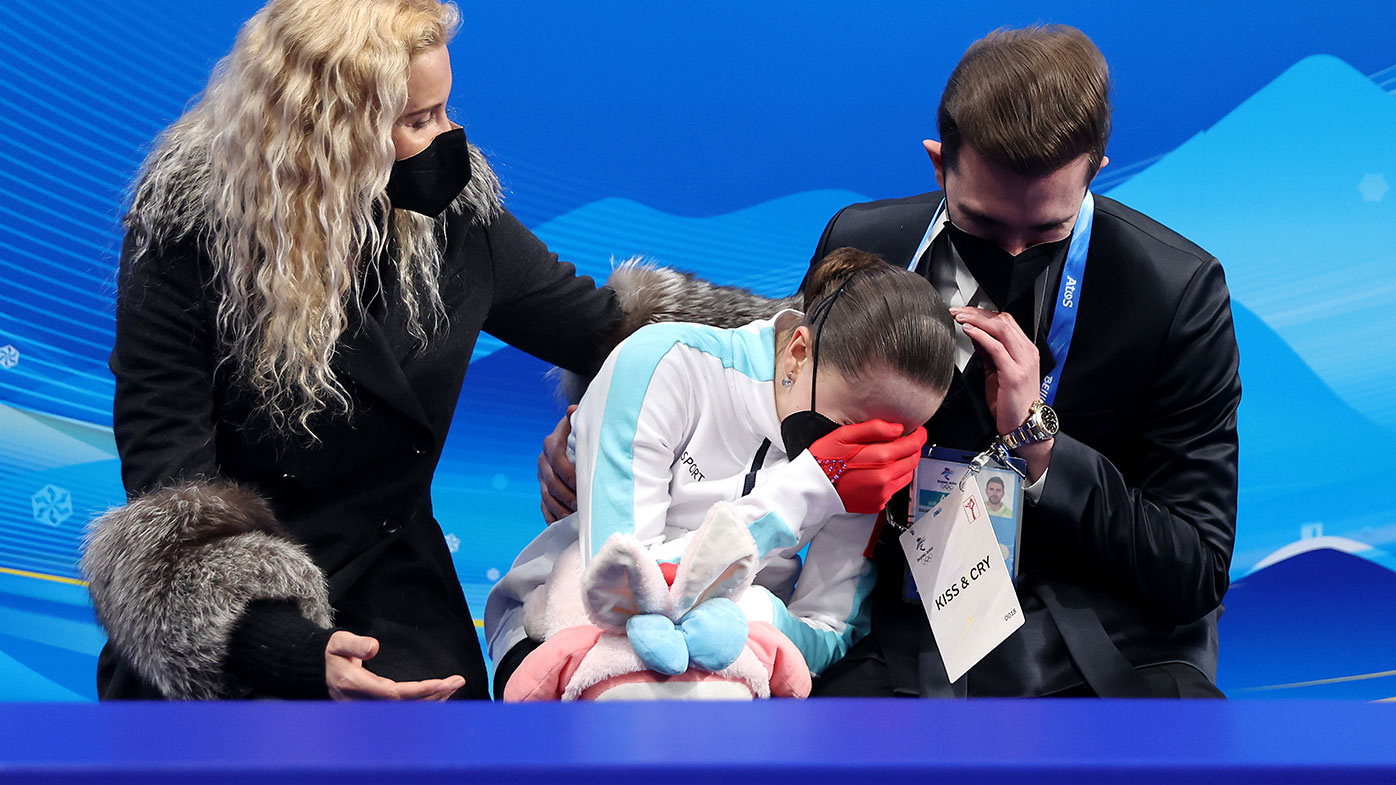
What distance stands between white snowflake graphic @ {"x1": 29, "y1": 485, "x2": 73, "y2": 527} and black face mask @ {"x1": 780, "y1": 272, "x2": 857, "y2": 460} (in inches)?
80.0

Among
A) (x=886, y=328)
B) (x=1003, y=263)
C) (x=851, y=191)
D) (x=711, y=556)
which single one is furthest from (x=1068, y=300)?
(x=851, y=191)

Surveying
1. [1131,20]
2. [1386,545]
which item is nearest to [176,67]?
[1131,20]

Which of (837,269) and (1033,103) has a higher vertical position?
(1033,103)

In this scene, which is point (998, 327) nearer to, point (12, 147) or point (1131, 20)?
point (1131, 20)

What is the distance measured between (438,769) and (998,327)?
3.59 ft

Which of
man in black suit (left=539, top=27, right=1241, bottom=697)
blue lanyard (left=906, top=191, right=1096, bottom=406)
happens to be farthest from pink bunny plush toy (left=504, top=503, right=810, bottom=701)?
blue lanyard (left=906, top=191, right=1096, bottom=406)

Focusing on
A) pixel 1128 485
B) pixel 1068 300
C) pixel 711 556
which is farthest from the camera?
pixel 1128 485

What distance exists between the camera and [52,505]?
291 cm

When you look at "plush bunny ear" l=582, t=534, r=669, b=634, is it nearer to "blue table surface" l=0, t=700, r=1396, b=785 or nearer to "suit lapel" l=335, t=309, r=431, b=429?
"blue table surface" l=0, t=700, r=1396, b=785

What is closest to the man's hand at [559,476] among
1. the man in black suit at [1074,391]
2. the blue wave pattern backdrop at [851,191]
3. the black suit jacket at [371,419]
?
the black suit jacket at [371,419]

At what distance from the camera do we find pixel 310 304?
5.54ft

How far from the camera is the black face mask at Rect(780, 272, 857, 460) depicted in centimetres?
167

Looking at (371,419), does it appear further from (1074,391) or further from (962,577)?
(1074,391)

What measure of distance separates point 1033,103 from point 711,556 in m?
0.80
